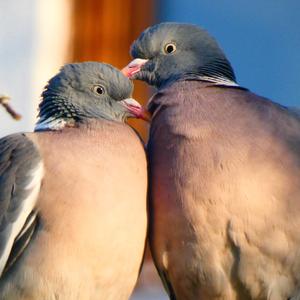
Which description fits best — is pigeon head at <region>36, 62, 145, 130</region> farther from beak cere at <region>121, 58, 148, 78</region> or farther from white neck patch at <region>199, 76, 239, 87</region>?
white neck patch at <region>199, 76, 239, 87</region>

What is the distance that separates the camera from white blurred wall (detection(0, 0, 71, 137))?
8148mm

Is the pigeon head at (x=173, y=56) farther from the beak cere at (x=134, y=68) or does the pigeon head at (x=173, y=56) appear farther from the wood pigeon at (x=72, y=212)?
the wood pigeon at (x=72, y=212)

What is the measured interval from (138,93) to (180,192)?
2189 mm

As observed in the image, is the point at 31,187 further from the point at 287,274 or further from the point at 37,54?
the point at 37,54

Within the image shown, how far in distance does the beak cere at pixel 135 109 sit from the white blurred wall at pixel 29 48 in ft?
6.30

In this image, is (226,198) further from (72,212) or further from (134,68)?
(134,68)

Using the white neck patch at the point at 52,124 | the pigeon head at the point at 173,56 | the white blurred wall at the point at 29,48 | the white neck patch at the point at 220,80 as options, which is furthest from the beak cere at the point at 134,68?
the white blurred wall at the point at 29,48

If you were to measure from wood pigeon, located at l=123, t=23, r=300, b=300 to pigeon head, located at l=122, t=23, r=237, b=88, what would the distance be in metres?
0.28

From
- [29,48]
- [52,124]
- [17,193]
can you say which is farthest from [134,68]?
[29,48]

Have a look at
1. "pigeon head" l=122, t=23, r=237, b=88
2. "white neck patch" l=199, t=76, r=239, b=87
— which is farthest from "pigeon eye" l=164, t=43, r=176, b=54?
"white neck patch" l=199, t=76, r=239, b=87

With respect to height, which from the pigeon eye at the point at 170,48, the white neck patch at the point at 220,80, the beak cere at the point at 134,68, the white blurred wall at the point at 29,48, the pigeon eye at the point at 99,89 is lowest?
the white blurred wall at the point at 29,48

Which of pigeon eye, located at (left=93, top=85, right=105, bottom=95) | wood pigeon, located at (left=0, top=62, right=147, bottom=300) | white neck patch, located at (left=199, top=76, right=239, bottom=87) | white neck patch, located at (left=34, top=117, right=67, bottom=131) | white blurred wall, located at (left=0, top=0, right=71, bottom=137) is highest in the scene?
white neck patch, located at (left=199, top=76, right=239, bottom=87)

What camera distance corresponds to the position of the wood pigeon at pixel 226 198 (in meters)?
5.75

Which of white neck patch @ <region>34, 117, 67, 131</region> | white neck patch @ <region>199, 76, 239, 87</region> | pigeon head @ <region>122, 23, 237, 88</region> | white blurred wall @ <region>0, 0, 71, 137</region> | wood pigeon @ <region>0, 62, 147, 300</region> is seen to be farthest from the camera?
white blurred wall @ <region>0, 0, 71, 137</region>
